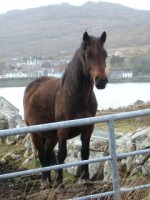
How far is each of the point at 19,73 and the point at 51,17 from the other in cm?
8910

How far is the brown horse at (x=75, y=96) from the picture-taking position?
5.88 metres

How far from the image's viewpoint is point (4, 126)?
1441 centimetres

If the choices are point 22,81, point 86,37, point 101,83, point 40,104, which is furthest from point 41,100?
point 22,81

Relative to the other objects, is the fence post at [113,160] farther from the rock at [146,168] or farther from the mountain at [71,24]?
the mountain at [71,24]

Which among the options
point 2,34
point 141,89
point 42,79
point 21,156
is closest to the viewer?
point 42,79

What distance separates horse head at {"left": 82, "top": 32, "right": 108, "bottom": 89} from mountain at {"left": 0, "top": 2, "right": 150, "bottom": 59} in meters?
67.2

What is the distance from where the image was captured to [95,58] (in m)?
5.82

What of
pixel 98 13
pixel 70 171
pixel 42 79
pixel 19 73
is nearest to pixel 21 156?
pixel 70 171

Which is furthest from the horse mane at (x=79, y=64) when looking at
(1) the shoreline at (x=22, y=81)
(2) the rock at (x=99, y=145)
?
(1) the shoreline at (x=22, y=81)

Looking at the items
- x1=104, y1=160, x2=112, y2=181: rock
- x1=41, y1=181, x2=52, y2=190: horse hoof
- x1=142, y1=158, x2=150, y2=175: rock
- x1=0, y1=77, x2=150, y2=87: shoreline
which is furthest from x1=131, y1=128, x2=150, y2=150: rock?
x1=0, y1=77, x2=150, y2=87: shoreline

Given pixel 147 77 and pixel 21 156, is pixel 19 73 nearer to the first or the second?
pixel 147 77

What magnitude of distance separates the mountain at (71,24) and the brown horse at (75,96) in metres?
65.9

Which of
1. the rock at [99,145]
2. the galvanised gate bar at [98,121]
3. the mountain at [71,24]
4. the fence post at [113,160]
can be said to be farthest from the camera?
the mountain at [71,24]

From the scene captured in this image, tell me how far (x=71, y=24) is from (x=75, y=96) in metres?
92.9
